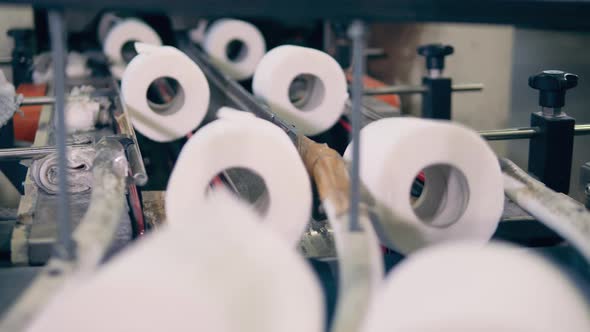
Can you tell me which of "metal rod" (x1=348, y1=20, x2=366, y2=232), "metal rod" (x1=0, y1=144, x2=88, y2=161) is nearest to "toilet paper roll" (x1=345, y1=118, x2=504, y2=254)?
"metal rod" (x1=348, y1=20, x2=366, y2=232)

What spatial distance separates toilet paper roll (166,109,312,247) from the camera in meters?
0.84

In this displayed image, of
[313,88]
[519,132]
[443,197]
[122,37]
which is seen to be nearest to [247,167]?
[443,197]

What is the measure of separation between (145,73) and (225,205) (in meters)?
0.91

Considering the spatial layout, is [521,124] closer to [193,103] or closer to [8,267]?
[193,103]

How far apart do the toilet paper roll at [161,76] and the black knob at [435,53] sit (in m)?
0.99

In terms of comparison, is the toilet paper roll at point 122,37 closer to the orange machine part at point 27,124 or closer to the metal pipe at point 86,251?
the orange machine part at point 27,124

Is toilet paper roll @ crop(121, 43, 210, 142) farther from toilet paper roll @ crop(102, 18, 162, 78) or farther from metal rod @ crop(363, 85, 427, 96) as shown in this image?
toilet paper roll @ crop(102, 18, 162, 78)

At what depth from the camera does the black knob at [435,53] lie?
2.13m

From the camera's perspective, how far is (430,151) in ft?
2.75

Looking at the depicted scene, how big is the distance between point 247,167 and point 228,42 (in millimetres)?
1861

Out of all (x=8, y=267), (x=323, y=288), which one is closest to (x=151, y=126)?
(x=8, y=267)

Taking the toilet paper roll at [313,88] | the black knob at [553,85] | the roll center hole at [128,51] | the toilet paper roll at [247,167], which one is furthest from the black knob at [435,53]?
the toilet paper roll at [247,167]

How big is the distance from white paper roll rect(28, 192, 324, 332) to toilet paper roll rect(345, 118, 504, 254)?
27 cm

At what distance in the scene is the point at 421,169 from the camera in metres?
0.86
